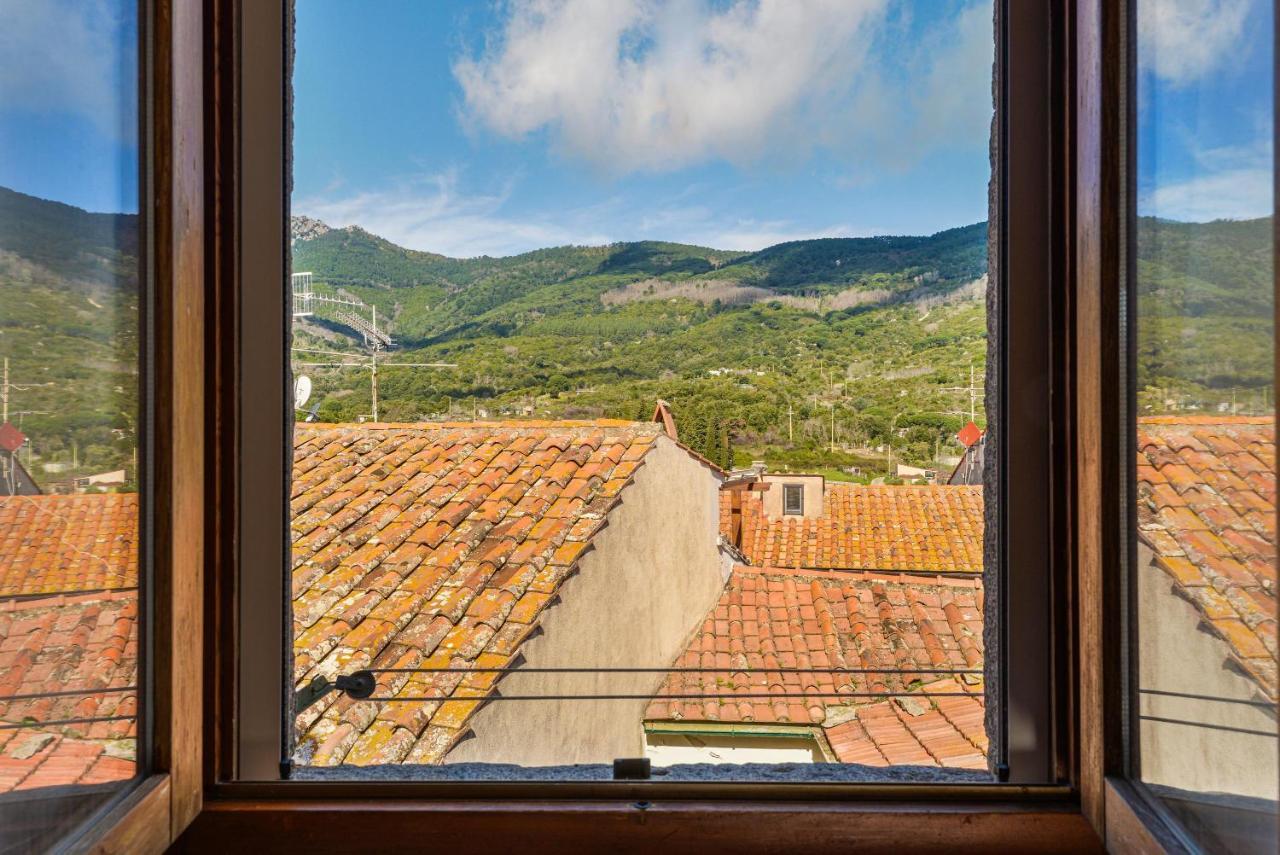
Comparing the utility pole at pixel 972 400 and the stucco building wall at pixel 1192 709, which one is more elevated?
the utility pole at pixel 972 400

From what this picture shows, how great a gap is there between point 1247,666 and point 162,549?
2.92 ft

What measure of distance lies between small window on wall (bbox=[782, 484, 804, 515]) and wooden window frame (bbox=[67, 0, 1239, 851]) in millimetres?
312

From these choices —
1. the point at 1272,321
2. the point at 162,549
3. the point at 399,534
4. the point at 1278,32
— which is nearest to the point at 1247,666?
the point at 1272,321

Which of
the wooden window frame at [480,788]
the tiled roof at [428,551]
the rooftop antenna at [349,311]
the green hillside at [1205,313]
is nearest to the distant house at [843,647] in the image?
the wooden window frame at [480,788]

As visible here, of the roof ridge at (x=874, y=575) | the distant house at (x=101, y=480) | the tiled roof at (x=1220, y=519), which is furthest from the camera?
the roof ridge at (x=874, y=575)

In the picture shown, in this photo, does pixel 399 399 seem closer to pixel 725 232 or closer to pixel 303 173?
pixel 303 173

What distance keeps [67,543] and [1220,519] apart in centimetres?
86

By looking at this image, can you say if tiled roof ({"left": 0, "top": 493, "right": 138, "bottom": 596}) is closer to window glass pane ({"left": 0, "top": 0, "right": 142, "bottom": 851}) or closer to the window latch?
window glass pane ({"left": 0, "top": 0, "right": 142, "bottom": 851})

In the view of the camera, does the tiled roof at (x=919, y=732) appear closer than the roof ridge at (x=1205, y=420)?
No

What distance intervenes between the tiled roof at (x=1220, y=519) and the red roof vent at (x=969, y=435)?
0.89 ft

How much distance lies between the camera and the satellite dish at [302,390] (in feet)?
3.25

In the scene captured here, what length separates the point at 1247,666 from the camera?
1.81ft

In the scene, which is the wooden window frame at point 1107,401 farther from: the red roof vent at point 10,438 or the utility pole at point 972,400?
the red roof vent at point 10,438

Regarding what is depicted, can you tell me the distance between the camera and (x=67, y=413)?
662mm
